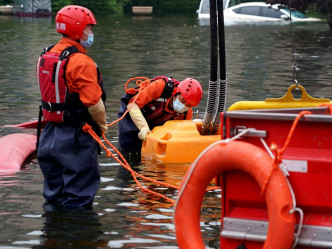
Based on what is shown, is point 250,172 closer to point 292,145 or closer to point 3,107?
point 292,145

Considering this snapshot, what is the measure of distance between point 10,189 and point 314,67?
56.3ft

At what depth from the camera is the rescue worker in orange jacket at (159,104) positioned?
422 inches

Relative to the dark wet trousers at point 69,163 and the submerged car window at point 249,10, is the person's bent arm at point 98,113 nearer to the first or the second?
the dark wet trousers at point 69,163

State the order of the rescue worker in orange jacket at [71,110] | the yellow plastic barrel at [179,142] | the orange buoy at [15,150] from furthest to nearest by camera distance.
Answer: the yellow plastic barrel at [179,142], the orange buoy at [15,150], the rescue worker in orange jacket at [71,110]

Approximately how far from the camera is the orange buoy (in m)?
10.2

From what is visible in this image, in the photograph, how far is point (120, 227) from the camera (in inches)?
305

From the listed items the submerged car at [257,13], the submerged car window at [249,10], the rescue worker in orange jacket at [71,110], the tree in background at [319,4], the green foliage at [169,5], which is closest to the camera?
the rescue worker in orange jacket at [71,110]

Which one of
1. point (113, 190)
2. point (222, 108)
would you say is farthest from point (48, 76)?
point (222, 108)

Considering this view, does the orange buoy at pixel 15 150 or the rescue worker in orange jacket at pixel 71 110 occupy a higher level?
the rescue worker in orange jacket at pixel 71 110

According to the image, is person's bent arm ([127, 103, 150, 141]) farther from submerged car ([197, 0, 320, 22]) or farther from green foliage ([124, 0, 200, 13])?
green foliage ([124, 0, 200, 13])

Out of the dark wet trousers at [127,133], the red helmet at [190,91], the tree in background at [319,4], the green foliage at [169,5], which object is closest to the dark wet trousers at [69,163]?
the red helmet at [190,91]

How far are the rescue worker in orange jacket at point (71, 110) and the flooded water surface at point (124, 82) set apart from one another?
0.34m

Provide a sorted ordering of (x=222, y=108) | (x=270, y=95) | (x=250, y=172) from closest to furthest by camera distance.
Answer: (x=250, y=172) → (x=222, y=108) → (x=270, y=95)

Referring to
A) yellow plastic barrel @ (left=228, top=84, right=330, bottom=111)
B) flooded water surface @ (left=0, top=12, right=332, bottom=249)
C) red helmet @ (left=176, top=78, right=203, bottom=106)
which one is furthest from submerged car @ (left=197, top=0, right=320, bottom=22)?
yellow plastic barrel @ (left=228, top=84, right=330, bottom=111)
